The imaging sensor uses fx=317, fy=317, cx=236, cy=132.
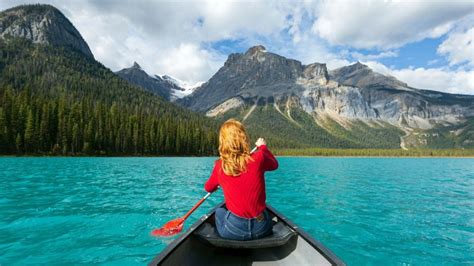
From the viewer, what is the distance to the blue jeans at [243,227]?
679 cm

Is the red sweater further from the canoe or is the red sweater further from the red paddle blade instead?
the red paddle blade

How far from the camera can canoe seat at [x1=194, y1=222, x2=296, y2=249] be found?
6895 millimetres

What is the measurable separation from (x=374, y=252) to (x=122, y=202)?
14.5 metres

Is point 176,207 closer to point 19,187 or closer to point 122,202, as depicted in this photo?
point 122,202

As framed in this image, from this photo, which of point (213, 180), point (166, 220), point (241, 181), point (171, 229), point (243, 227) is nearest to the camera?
point (241, 181)

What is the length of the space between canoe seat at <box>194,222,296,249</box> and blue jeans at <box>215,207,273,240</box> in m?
0.10

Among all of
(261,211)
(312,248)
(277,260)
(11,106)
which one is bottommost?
(277,260)

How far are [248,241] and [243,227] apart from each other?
14.5 inches

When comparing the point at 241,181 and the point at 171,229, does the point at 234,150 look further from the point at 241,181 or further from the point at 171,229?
the point at 171,229

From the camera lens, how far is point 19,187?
24828mm

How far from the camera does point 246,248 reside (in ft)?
24.4

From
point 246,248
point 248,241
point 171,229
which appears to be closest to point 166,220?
point 171,229

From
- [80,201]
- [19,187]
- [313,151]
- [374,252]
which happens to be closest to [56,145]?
[19,187]

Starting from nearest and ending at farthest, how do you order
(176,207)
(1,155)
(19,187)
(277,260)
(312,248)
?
(312,248)
(277,260)
(176,207)
(19,187)
(1,155)
